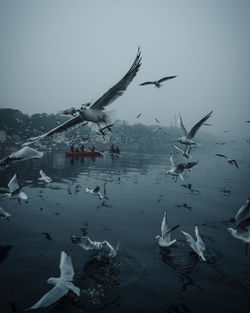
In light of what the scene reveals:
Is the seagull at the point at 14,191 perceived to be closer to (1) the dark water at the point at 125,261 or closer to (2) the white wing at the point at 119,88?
(1) the dark water at the point at 125,261

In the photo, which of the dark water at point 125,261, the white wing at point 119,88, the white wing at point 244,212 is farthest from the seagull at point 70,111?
the white wing at point 244,212

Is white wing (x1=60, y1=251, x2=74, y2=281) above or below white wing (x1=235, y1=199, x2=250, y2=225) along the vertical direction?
below

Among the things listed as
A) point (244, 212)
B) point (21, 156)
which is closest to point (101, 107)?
point (21, 156)

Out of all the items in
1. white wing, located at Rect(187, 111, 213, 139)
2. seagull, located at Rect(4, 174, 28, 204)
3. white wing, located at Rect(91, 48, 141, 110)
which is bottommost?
seagull, located at Rect(4, 174, 28, 204)

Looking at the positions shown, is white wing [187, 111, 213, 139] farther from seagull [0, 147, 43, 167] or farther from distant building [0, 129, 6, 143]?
distant building [0, 129, 6, 143]

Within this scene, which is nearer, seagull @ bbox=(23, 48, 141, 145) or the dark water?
the dark water

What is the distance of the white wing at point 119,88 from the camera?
5.85 m

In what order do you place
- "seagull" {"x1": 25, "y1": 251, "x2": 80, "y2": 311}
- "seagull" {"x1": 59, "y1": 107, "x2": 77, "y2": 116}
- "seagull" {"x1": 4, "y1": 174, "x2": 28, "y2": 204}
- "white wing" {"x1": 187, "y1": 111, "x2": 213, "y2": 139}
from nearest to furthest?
"seagull" {"x1": 25, "y1": 251, "x2": 80, "y2": 311}
"seagull" {"x1": 59, "y1": 107, "x2": 77, "y2": 116}
"seagull" {"x1": 4, "y1": 174, "x2": 28, "y2": 204}
"white wing" {"x1": 187, "y1": 111, "x2": 213, "y2": 139}

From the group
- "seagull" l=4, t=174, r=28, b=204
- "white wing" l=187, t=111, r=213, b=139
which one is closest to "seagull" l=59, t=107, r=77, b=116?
"seagull" l=4, t=174, r=28, b=204

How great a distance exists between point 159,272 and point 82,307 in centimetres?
226

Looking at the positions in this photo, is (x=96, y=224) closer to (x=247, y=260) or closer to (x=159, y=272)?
(x=159, y=272)

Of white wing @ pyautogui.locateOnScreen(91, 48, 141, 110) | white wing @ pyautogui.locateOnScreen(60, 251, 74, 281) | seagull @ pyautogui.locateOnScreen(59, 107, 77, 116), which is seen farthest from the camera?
seagull @ pyautogui.locateOnScreen(59, 107, 77, 116)

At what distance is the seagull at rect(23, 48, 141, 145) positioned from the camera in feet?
19.4

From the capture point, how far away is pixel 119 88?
6129 mm
